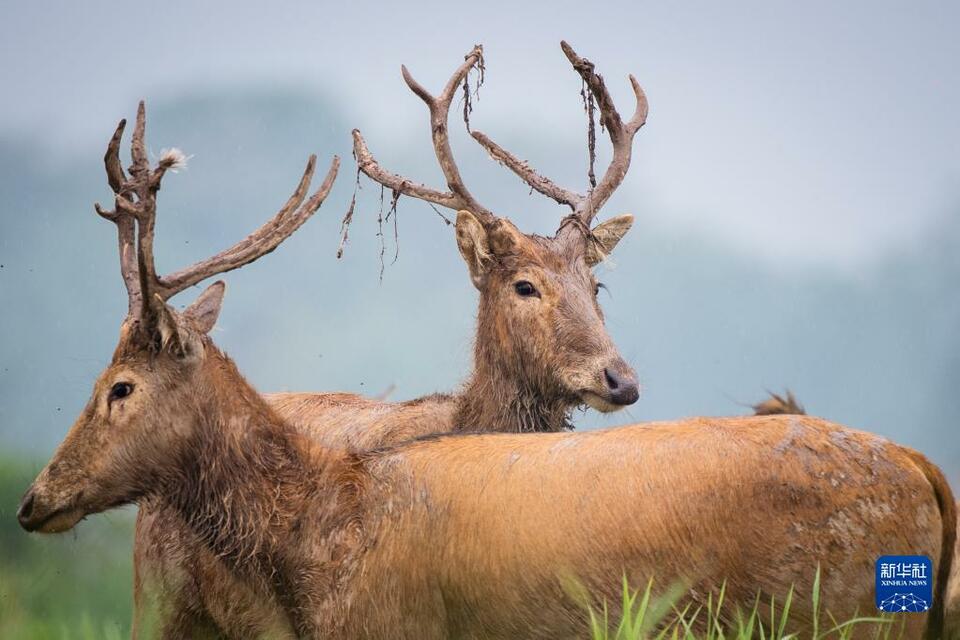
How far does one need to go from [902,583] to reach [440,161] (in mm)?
4646

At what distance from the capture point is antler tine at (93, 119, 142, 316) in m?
6.07

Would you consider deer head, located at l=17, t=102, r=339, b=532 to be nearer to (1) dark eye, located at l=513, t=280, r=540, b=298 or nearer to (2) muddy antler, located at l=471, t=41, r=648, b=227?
(1) dark eye, located at l=513, t=280, r=540, b=298

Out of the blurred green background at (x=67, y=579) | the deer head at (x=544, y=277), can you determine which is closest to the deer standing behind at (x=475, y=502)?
the blurred green background at (x=67, y=579)

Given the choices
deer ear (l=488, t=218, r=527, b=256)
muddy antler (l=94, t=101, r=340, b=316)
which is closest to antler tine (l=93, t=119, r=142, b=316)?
muddy antler (l=94, t=101, r=340, b=316)

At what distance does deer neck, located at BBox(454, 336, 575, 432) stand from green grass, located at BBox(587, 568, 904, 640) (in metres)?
2.73

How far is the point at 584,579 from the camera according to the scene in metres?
4.96

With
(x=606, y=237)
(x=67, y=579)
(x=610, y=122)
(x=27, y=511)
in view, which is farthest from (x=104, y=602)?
(x=610, y=122)

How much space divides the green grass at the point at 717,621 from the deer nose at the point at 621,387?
2331 mm

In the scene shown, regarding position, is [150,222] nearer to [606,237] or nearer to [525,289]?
[525,289]

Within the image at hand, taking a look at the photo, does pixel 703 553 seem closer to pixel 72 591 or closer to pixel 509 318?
pixel 509 318

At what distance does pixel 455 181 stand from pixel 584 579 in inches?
153

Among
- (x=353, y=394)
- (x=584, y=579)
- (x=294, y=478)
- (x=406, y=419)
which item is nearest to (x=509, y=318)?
(x=406, y=419)

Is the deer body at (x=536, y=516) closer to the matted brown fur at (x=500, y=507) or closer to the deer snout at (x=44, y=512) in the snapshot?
the matted brown fur at (x=500, y=507)

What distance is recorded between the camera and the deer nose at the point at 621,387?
280 inches
